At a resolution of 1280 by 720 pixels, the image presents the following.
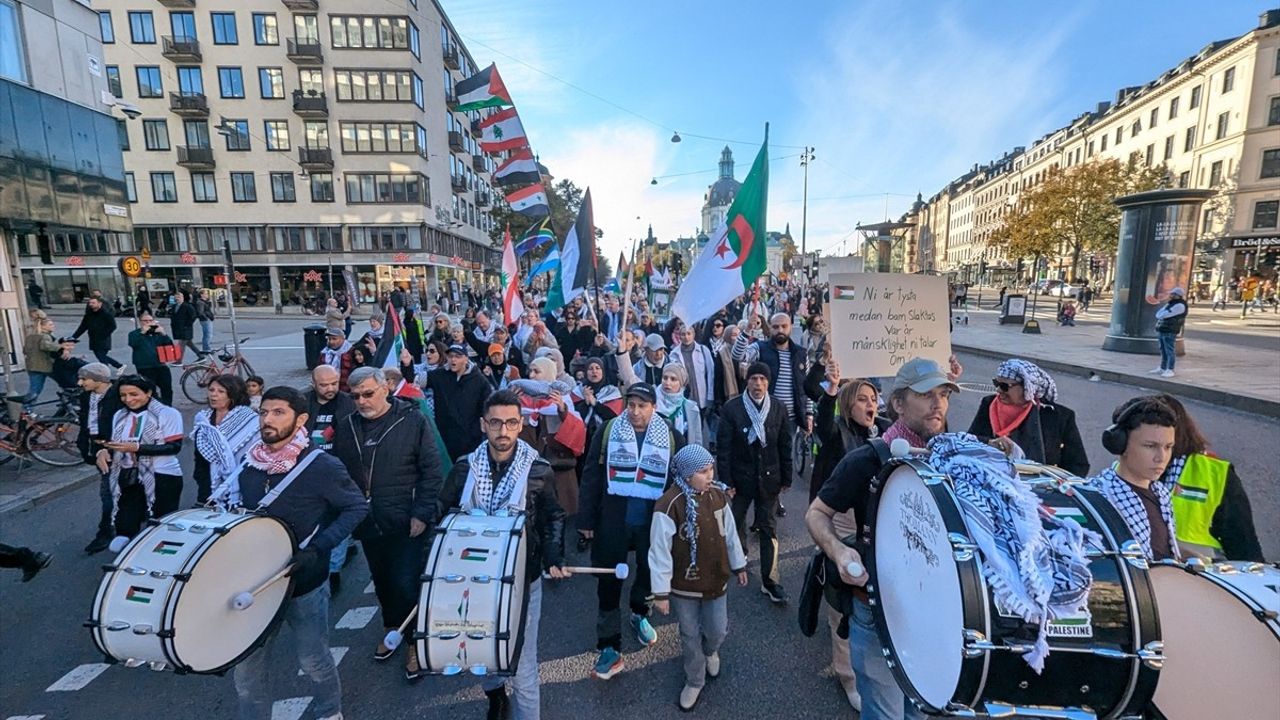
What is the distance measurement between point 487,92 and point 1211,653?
1241 centimetres

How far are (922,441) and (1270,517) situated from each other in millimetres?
5310

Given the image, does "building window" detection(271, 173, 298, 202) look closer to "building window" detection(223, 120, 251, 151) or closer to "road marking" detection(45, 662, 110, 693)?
"building window" detection(223, 120, 251, 151)

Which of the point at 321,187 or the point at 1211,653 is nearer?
the point at 1211,653

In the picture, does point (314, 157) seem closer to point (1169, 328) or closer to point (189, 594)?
point (189, 594)

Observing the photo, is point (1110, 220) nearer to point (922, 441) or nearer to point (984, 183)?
point (922, 441)

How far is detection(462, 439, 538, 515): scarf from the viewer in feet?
9.68

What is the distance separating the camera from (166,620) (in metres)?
2.12

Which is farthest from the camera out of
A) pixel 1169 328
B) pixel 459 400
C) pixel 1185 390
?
pixel 1169 328

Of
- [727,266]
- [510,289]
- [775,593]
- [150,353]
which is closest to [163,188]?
[150,353]

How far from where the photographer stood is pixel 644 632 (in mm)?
3701

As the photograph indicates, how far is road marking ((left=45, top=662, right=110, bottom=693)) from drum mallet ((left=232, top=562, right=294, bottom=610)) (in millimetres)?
2122

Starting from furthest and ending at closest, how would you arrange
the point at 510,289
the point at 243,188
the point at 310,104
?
1. the point at 243,188
2. the point at 310,104
3. the point at 510,289

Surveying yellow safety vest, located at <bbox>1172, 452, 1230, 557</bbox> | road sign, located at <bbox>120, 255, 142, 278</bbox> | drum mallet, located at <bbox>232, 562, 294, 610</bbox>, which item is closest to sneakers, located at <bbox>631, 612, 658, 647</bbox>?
drum mallet, located at <bbox>232, 562, 294, 610</bbox>

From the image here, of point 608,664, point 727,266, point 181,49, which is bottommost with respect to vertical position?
point 608,664
